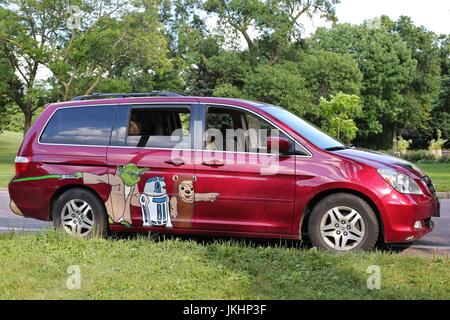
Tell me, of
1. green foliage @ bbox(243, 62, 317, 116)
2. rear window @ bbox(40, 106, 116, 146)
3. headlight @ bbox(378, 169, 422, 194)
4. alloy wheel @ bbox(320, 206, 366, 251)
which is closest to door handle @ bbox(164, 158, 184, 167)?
rear window @ bbox(40, 106, 116, 146)

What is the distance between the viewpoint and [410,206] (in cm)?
609

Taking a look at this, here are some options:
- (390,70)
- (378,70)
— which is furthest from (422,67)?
(378,70)

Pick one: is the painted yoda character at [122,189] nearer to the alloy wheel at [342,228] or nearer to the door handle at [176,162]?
the door handle at [176,162]

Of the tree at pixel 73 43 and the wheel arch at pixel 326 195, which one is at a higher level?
the tree at pixel 73 43

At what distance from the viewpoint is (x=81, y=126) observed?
23.7ft

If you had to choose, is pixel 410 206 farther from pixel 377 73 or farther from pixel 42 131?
pixel 377 73

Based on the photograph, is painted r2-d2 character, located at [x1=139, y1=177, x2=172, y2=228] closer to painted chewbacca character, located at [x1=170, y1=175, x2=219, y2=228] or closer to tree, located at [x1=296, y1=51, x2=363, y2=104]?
painted chewbacca character, located at [x1=170, y1=175, x2=219, y2=228]

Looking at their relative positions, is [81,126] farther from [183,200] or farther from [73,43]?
[73,43]

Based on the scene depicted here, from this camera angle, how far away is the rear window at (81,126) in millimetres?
7090

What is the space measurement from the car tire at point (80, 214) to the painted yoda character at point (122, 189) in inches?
5.9

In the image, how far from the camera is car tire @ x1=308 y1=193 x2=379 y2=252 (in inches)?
241

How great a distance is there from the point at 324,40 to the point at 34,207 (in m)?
53.3

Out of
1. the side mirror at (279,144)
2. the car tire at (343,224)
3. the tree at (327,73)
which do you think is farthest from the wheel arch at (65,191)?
the tree at (327,73)
